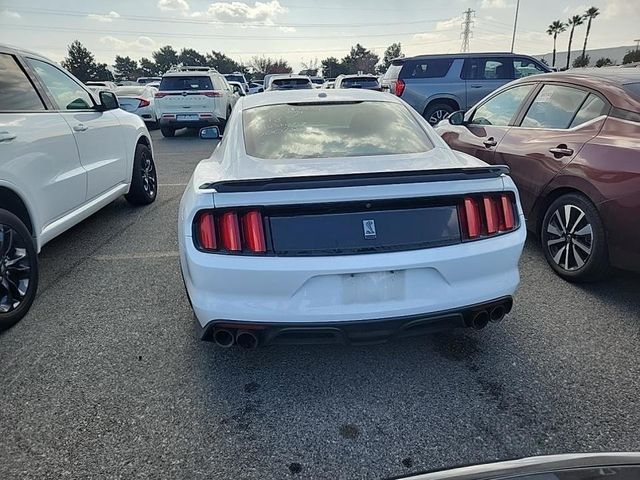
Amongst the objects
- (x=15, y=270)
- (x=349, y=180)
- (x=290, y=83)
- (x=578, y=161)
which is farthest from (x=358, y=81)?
(x=349, y=180)

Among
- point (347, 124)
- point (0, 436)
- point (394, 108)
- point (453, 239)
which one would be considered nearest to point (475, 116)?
point (394, 108)

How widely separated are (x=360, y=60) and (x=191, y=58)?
2674 centimetres

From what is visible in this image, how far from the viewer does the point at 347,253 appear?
227cm

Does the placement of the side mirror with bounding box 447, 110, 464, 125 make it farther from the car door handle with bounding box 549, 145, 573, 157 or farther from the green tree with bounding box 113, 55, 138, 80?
the green tree with bounding box 113, 55, 138, 80

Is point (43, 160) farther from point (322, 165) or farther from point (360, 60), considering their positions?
point (360, 60)

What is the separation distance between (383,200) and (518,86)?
3474mm

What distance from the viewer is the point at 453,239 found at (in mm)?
2404

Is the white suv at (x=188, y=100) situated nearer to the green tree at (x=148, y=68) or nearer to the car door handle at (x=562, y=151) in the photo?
the car door handle at (x=562, y=151)

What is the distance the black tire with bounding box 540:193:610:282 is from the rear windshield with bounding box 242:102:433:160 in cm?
138

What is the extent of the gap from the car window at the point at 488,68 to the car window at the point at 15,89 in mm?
10222

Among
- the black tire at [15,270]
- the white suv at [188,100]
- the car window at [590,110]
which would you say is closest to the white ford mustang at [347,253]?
the black tire at [15,270]

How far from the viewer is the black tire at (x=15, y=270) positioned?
3195 mm

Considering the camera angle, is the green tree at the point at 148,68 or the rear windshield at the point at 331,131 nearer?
the rear windshield at the point at 331,131

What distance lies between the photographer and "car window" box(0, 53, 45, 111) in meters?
3.60
